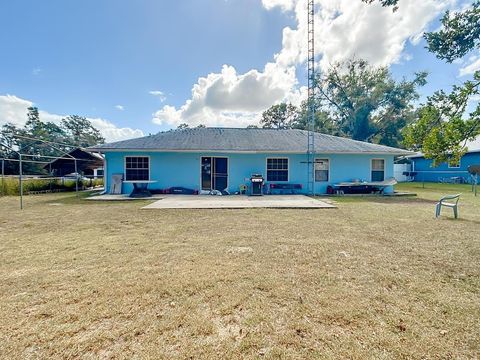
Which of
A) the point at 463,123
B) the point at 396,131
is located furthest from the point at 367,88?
→ the point at 463,123

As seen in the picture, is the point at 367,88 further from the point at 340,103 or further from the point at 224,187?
the point at 224,187

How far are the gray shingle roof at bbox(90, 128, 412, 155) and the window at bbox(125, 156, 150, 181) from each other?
2.38 ft

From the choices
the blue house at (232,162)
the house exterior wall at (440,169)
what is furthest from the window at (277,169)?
the house exterior wall at (440,169)

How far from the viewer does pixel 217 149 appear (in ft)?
38.9

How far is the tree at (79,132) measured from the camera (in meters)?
49.4

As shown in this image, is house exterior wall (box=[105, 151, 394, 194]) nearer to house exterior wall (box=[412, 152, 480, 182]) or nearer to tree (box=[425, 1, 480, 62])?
tree (box=[425, 1, 480, 62])

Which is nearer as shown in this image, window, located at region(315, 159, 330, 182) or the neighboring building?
window, located at region(315, 159, 330, 182)

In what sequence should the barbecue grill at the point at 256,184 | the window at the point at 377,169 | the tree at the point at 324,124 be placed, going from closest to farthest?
the barbecue grill at the point at 256,184 < the window at the point at 377,169 < the tree at the point at 324,124

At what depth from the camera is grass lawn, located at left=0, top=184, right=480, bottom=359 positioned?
1.84 m

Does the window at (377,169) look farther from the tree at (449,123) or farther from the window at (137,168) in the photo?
the window at (137,168)

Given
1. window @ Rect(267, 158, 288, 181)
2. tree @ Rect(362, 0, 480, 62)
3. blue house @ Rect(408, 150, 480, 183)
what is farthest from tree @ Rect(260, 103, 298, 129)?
tree @ Rect(362, 0, 480, 62)

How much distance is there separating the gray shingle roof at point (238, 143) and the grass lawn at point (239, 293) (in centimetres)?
732

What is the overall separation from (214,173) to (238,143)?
2.26 meters

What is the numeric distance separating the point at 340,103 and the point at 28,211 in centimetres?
2962
